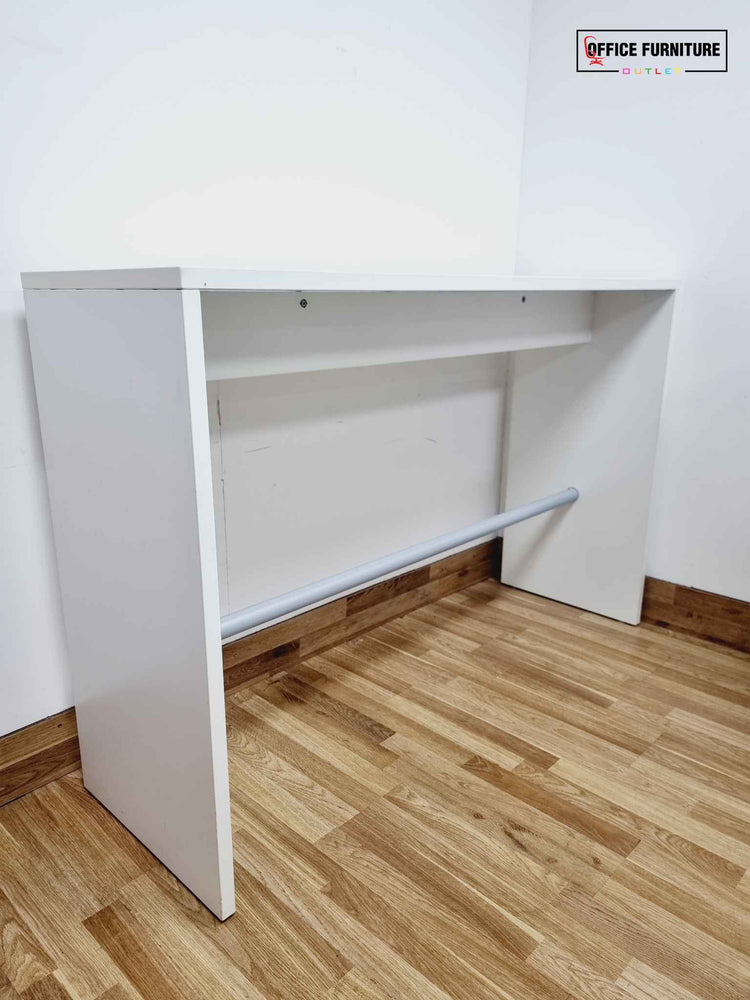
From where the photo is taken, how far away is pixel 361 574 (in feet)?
4.98

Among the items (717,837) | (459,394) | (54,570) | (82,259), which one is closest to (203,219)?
(82,259)

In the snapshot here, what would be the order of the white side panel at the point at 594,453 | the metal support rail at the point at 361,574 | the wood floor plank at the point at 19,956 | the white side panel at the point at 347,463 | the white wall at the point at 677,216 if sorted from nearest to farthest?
the wood floor plank at the point at 19,956, the metal support rail at the point at 361,574, the white side panel at the point at 347,463, the white wall at the point at 677,216, the white side panel at the point at 594,453

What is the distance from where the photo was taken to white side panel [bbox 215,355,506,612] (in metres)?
1.57

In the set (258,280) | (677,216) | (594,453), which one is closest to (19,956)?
(258,280)

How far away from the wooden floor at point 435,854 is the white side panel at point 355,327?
0.73 meters

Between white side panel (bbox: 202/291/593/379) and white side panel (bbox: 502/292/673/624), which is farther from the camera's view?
white side panel (bbox: 502/292/673/624)

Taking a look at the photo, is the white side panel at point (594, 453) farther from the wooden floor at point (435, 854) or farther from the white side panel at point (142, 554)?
the white side panel at point (142, 554)

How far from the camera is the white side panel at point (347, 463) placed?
157cm

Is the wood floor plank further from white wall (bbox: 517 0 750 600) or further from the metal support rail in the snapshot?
white wall (bbox: 517 0 750 600)

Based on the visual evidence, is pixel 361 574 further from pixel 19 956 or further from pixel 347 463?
pixel 19 956

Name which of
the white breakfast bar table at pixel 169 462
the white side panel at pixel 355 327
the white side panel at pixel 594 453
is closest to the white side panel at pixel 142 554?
the white breakfast bar table at pixel 169 462

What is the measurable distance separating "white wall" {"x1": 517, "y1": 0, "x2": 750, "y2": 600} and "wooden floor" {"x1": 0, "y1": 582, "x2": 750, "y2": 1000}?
0.41 metres

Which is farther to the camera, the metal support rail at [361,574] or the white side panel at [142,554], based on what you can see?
the metal support rail at [361,574]

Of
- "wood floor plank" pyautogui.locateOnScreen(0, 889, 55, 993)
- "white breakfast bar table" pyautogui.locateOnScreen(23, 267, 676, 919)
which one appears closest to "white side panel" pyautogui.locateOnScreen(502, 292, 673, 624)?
"white breakfast bar table" pyautogui.locateOnScreen(23, 267, 676, 919)
